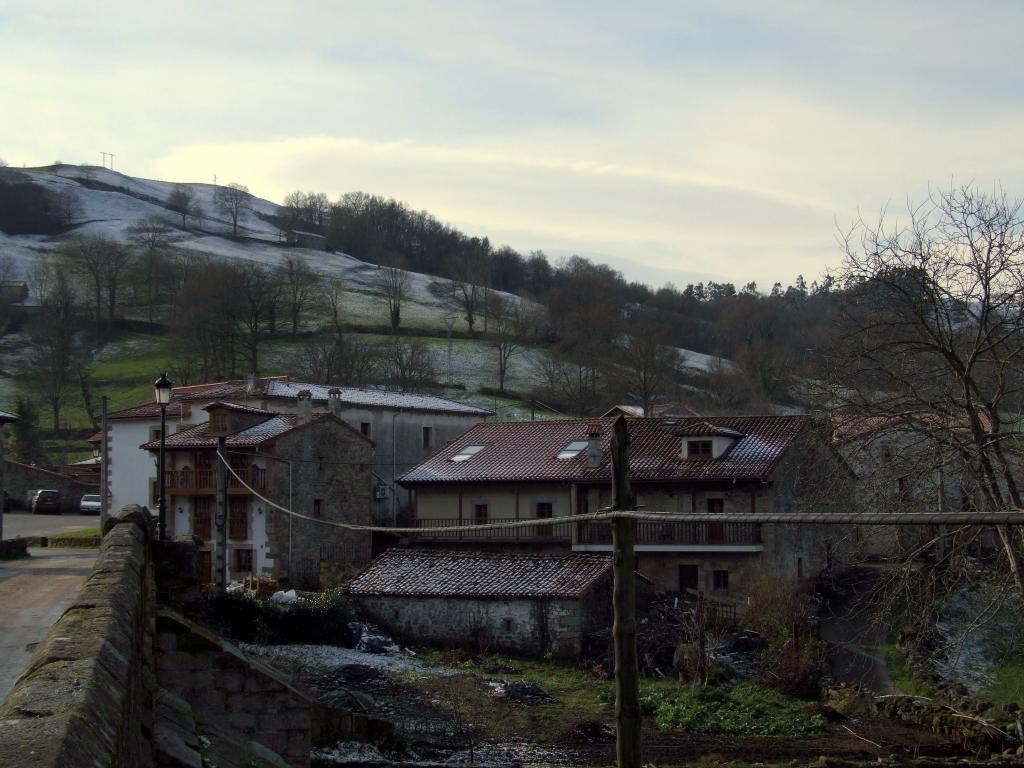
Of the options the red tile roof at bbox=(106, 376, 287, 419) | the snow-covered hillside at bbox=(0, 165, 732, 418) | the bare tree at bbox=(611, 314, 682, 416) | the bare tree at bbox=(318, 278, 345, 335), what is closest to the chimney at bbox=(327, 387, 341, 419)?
the red tile roof at bbox=(106, 376, 287, 419)

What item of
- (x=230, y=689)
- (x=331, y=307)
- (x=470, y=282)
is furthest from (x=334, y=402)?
(x=470, y=282)

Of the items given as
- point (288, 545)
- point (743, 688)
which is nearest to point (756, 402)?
point (288, 545)

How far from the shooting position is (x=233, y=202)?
532ft

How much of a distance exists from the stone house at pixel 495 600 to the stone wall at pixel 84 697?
24650 mm

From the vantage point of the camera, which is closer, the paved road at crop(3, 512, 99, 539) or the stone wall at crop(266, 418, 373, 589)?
the stone wall at crop(266, 418, 373, 589)

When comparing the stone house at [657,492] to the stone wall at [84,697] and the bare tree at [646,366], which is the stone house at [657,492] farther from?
the stone wall at [84,697]

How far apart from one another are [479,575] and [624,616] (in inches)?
1079

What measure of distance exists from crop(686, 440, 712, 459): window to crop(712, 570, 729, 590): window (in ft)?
14.5

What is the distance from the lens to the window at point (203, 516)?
40781 millimetres

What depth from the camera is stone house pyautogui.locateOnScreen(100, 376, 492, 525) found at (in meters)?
47.0

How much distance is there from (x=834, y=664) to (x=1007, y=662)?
610 centimetres

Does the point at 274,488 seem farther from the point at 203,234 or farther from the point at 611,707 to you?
the point at 203,234

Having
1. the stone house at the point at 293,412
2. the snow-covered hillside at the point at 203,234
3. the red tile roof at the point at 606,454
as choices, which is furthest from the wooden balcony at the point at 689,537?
the snow-covered hillside at the point at 203,234

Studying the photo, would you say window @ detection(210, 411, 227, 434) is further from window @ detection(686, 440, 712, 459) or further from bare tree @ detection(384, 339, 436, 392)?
bare tree @ detection(384, 339, 436, 392)
